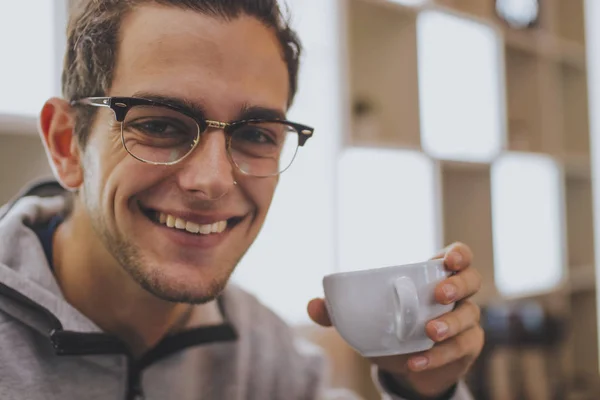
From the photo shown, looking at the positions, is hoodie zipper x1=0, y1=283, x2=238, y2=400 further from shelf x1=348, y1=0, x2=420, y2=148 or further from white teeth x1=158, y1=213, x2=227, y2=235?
shelf x1=348, y1=0, x2=420, y2=148

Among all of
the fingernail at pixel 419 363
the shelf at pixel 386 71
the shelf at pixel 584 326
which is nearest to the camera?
the fingernail at pixel 419 363

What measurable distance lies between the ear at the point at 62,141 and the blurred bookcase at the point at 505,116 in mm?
1264

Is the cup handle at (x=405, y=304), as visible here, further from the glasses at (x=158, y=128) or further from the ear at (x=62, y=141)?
the ear at (x=62, y=141)

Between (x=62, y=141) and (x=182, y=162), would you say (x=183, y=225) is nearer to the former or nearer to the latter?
(x=182, y=162)

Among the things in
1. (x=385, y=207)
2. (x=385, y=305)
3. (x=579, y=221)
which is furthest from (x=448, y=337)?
(x=579, y=221)

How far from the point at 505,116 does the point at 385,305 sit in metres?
2.17

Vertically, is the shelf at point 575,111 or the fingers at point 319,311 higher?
the shelf at point 575,111

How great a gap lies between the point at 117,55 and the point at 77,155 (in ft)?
0.49

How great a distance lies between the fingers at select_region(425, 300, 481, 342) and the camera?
71cm

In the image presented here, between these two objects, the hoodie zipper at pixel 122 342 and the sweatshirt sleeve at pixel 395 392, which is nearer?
the hoodie zipper at pixel 122 342

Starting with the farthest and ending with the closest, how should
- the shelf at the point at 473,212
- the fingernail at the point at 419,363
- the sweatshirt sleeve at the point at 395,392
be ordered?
the shelf at the point at 473,212
the sweatshirt sleeve at the point at 395,392
the fingernail at the point at 419,363

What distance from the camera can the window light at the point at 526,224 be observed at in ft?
8.38

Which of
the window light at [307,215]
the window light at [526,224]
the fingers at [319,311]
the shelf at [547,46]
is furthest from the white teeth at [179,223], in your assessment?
the shelf at [547,46]

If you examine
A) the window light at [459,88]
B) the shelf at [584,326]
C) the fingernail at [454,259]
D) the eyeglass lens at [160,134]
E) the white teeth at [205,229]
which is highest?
the window light at [459,88]
